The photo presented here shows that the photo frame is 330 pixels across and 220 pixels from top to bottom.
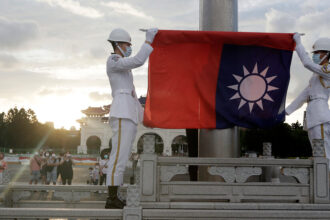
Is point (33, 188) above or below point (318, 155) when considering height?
below

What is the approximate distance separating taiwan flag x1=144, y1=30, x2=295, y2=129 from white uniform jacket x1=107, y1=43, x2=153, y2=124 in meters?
0.55

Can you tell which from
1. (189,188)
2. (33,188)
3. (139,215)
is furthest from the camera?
(33,188)

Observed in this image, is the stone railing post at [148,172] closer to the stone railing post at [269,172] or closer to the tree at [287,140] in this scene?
the stone railing post at [269,172]

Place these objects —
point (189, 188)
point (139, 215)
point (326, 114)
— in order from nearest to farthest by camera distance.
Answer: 1. point (139, 215)
2. point (189, 188)
3. point (326, 114)

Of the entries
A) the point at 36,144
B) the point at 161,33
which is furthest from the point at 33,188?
the point at 36,144

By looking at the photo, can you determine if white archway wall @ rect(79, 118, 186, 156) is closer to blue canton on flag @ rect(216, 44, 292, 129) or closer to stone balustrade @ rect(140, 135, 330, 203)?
blue canton on flag @ rect(216, 44, 292, 129)

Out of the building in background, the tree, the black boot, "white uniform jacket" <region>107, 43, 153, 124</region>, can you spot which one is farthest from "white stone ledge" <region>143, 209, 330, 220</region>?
the building in background

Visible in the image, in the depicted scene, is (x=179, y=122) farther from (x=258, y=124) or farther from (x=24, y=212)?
(x=24, y=212)

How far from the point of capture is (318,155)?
4.65 meters

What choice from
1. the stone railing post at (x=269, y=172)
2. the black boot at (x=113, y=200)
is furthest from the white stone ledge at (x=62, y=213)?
the stone railing post at (x=269, y=172)

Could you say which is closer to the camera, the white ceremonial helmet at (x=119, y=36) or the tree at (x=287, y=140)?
the white ceremonial helmet at (x=119, y=36)

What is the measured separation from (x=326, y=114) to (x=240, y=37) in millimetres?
1607

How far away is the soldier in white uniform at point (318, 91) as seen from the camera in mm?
4918

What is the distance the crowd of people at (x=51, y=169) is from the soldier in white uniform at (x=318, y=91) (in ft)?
36.9
